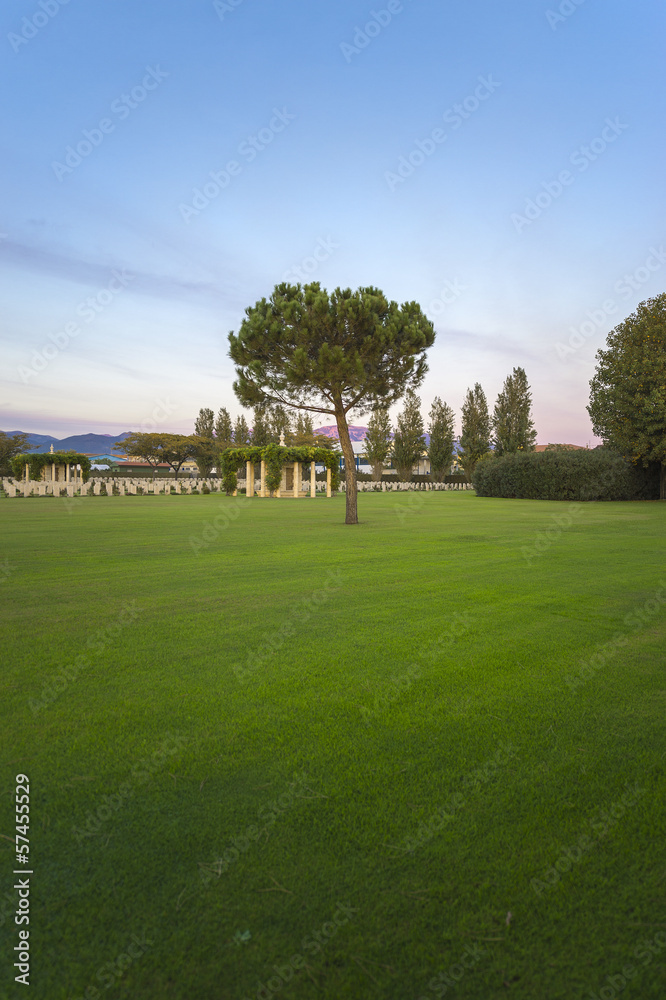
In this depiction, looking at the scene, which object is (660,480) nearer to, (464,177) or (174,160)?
(464,177)

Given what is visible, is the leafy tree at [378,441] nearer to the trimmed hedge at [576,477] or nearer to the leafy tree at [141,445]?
the leafy tree at [141,445]

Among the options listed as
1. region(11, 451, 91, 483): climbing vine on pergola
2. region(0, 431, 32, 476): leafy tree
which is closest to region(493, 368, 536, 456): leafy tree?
region(11, 451, 91, 483): climbing vine on pergola

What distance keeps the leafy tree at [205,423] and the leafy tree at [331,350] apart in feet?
205

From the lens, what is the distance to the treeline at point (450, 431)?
57562 mm

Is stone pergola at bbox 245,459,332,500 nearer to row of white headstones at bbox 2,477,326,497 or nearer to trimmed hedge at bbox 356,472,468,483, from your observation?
row of white headstones at bbox 2,477,326,497

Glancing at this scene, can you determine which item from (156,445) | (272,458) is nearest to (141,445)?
(156,445)

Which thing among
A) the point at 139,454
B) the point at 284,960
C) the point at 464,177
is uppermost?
the point at 464,177

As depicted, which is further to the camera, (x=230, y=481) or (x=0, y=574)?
(x=230, y=481)

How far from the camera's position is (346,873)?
1875mm

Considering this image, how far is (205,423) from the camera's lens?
77.6 meters

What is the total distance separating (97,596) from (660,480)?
36990 mm

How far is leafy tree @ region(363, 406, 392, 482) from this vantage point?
6819 centimetres

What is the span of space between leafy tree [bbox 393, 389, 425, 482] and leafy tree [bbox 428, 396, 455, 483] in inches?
61.1

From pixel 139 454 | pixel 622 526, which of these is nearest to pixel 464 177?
pixel 622 526
